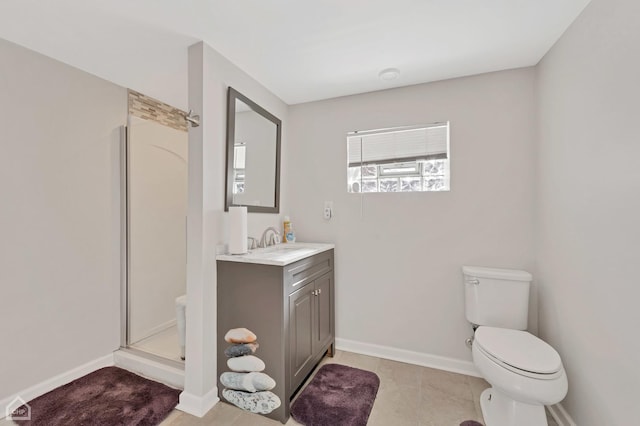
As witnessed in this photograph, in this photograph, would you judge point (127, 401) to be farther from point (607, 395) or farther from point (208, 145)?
point (607, 395)

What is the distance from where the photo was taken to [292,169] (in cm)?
266

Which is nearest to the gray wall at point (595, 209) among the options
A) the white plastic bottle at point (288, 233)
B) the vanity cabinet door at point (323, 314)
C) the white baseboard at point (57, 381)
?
the vanity cabinet door at point (323, 314)

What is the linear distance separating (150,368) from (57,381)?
1.87 ft

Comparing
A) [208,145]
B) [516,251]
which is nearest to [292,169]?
[208,145]

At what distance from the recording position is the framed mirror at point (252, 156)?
6.22 feet

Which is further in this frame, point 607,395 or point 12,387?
point 12,387

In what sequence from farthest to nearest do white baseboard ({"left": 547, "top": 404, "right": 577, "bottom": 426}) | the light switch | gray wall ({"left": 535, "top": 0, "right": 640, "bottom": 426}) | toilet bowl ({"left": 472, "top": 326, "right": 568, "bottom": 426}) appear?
the light switch
white baseboard ({"left": 547, "top": 404, "right": 577, "bottom": 426})
toilet bowl ({"left": 472, "top": 326, "right": 568, "bottom": 426})
gray wall ({"left": 535, "top": 0, "right": 640, "bottom": 426})

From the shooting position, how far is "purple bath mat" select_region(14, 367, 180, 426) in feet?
5.10

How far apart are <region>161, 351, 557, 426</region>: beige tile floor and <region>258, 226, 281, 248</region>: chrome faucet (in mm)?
1127

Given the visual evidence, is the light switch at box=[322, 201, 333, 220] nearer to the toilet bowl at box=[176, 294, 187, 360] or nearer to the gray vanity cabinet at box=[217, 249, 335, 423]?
the gray vanity cabinet at box=[217, 249, 335, 423]

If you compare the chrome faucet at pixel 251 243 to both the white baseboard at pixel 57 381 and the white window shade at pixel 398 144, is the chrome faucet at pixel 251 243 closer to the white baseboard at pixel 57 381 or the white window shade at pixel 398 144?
the white window shade at pixel 398 144

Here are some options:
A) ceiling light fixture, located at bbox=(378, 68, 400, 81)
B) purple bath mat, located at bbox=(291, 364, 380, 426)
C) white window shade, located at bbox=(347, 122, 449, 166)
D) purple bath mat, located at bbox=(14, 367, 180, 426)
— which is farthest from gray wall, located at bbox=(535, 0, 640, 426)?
purple bath mat, located at bbox=(14, 367, 180, 426)

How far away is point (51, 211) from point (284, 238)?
66.8 inches

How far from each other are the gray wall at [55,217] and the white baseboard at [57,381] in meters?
0.04
